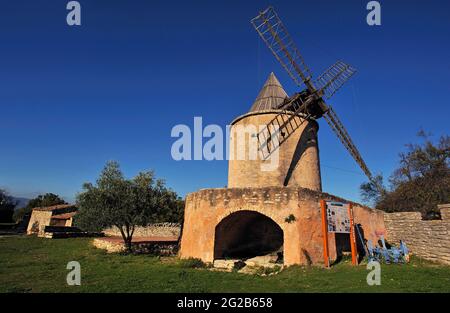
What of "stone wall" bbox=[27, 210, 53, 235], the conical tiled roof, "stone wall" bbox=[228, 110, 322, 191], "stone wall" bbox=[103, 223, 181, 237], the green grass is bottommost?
the green grass

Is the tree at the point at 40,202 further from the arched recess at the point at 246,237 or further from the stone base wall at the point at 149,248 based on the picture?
the arched recess at the point at 246,237

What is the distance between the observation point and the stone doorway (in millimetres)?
12055

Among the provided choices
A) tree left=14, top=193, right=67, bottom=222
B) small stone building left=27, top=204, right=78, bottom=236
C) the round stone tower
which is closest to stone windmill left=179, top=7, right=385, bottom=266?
the round stone tower

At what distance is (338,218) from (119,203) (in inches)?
Result: 418

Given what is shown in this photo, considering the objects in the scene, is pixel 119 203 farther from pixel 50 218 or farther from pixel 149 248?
pixel 50 218

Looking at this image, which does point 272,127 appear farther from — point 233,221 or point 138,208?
point 138,208

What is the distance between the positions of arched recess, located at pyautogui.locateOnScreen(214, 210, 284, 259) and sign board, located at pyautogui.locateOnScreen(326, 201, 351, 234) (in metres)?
2.87

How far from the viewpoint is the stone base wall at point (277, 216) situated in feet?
33.7

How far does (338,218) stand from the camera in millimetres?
10664

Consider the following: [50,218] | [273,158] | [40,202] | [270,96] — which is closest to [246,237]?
[273,158]

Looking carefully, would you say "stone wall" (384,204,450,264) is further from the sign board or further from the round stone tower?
the round stone tower
